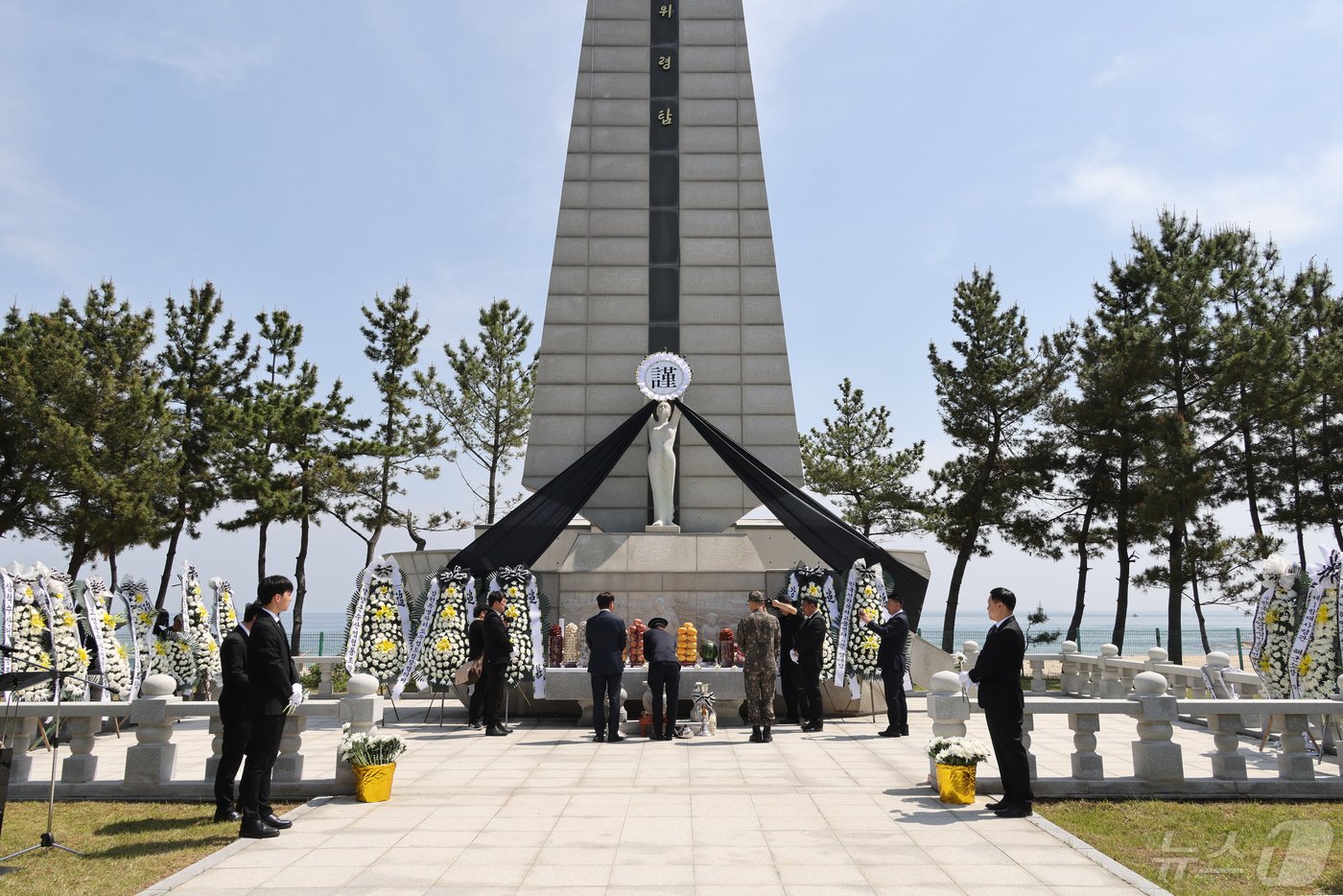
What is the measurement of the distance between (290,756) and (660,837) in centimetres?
265

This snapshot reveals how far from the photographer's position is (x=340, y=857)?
462 centimetres

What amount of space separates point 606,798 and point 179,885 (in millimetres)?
2459

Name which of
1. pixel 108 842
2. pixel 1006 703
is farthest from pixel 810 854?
pixel 108 842

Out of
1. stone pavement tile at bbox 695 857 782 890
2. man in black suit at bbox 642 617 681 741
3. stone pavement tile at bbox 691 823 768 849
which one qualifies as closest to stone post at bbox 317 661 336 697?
man in black suit at bbox 642 617 681 741

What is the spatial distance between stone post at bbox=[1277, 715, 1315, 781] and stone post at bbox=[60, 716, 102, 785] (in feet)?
24.9

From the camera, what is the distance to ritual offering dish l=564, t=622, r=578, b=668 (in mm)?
10039

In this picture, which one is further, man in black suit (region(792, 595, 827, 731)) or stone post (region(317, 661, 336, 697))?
stone post (region(317, 661, 336, 697))

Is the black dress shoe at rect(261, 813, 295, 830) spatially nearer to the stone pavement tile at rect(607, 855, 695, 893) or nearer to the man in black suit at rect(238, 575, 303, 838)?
the man in black suit at rect(238, 575, 303, 838)

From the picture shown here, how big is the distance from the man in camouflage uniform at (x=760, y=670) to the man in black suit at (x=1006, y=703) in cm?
287

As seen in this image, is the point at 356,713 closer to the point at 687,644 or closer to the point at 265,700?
the point at 265,700

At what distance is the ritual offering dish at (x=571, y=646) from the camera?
10.0m

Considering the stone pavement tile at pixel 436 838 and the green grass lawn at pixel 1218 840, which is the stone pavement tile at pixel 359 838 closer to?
the stone pavement tile at pixel 436 838

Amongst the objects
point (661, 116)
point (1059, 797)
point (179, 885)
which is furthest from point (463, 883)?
point (661, 116)

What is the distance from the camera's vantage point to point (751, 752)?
7789 millimetres
